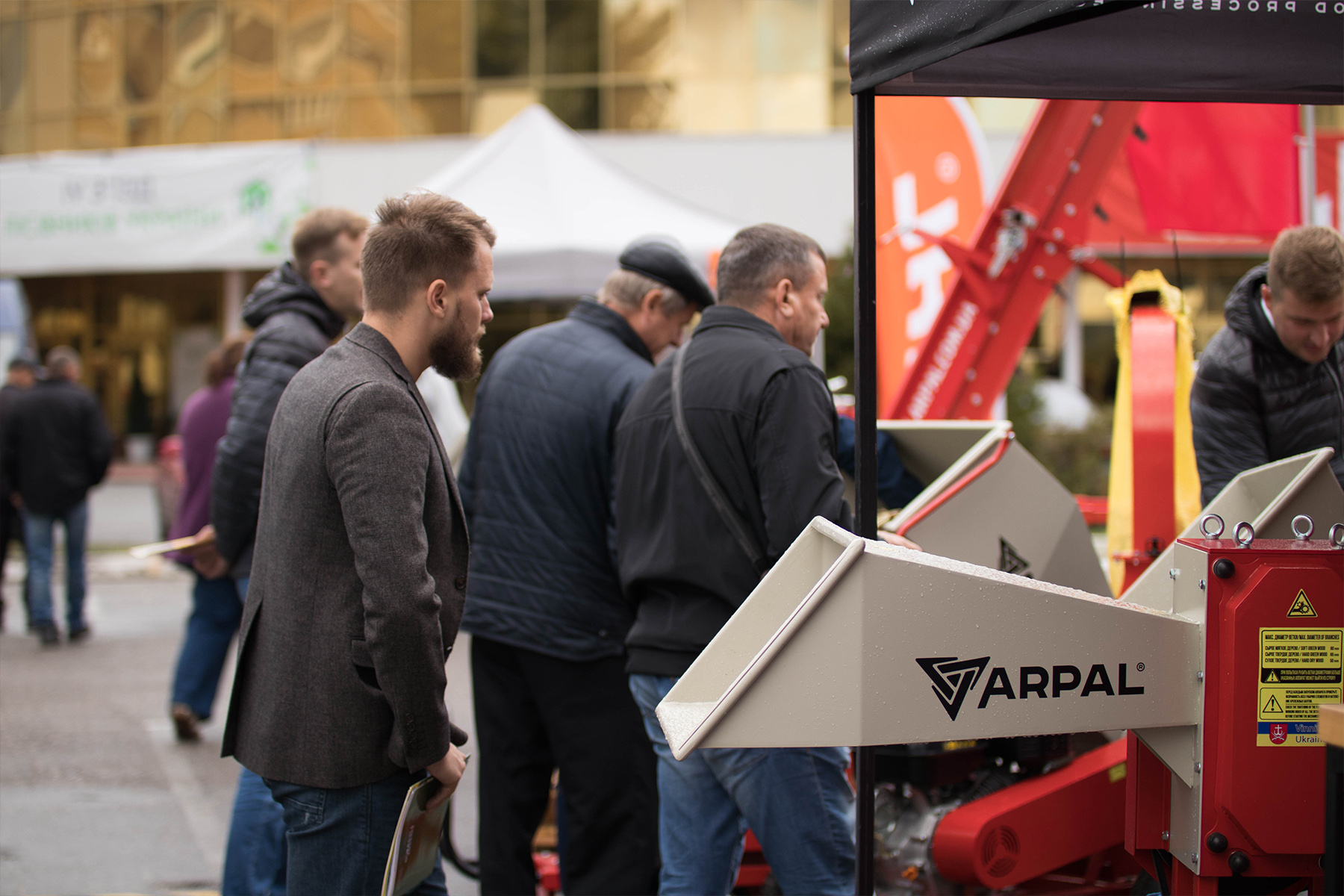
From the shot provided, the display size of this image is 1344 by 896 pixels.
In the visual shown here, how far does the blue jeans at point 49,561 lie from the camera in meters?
8.39

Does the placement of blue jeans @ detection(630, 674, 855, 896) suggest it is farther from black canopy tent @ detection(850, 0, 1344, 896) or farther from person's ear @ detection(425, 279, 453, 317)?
person's ear @ detection(425, 279, 453, 317)

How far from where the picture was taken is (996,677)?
2104 millimetres

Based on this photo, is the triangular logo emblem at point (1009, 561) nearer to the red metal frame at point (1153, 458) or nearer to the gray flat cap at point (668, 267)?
the red metal frame at point (1153, 458)

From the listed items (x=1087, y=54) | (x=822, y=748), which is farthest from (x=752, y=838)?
(x=1087, y=54)

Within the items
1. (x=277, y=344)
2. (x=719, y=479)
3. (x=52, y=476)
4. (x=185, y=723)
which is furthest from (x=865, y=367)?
(x=52, y=476)

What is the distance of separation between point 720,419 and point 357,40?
21.3 m

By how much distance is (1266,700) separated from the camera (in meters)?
2.12

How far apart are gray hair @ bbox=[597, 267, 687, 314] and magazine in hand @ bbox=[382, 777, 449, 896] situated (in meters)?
1.67

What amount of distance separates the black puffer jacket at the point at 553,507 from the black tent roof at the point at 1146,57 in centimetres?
123

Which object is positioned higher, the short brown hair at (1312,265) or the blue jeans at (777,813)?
the short brown hair at (1312,265)

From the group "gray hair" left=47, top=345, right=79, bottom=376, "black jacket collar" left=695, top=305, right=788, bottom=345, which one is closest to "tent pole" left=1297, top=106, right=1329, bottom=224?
→ "black jacket collar" left=695, top=305, right=788, bottom=345

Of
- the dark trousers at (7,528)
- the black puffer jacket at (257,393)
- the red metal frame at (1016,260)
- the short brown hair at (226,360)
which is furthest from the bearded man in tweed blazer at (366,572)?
the dark trousers at (7,528)

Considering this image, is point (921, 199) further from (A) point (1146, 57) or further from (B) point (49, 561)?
(B) point (49, 561)

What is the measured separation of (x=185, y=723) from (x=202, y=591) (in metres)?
0.72
